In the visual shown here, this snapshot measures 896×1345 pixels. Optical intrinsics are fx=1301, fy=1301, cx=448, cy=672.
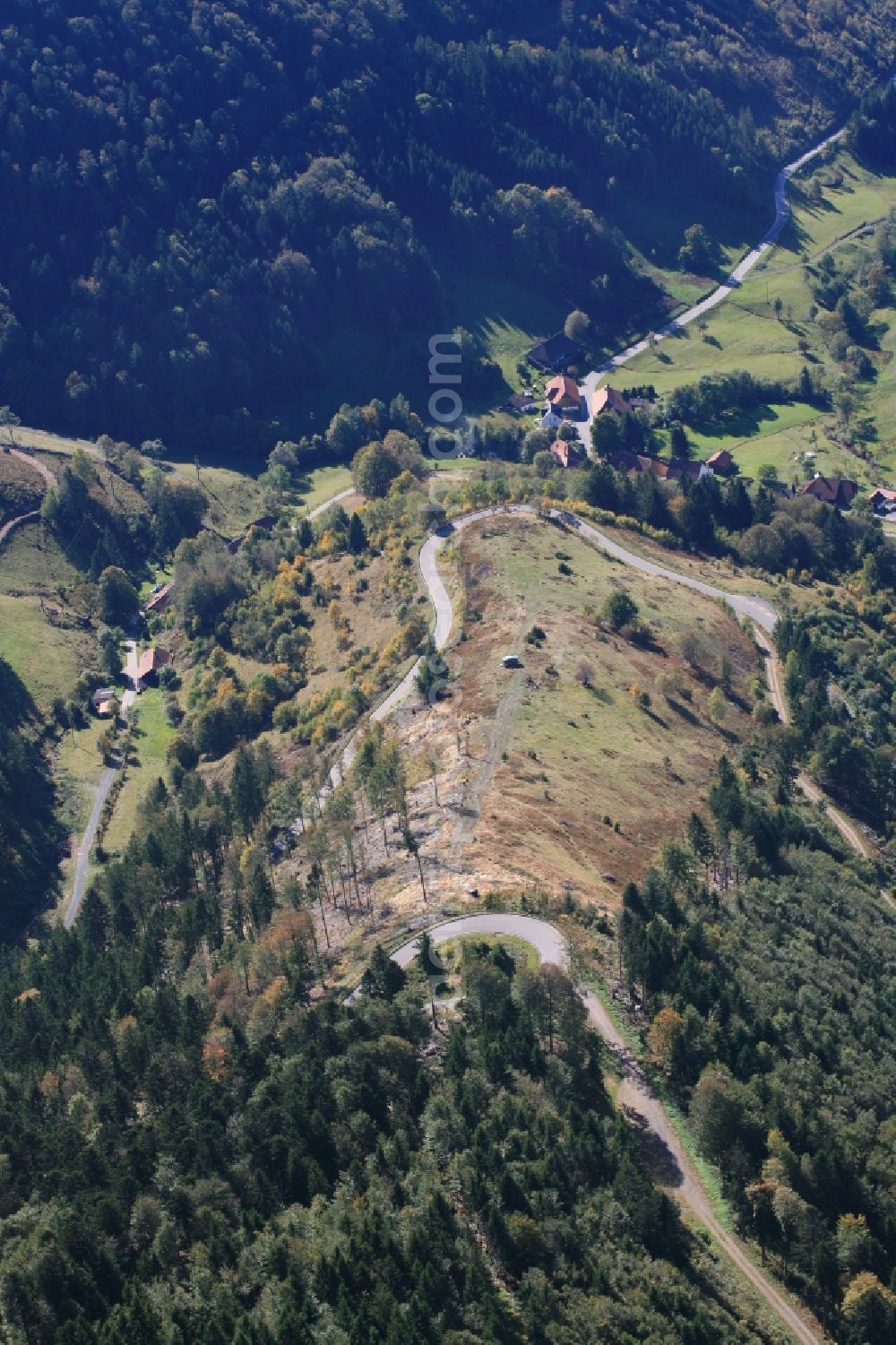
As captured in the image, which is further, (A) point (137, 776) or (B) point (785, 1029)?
(A) point (137, 776)

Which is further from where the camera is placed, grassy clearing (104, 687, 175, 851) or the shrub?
grassy clearing (104, 687, 175, 851)

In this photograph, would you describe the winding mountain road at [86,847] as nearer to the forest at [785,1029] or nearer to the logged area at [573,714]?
the logged area at [573,714]

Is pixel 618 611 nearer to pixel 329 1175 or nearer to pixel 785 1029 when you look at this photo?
pixel 785 1029

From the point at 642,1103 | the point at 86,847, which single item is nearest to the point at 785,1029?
the point at 642,1103

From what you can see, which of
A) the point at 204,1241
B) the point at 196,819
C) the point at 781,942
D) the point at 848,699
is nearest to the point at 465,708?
the point at 196,819

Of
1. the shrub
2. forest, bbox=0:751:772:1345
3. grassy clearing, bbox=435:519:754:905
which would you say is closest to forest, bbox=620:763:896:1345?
forest, bbox=0:751:772:1345

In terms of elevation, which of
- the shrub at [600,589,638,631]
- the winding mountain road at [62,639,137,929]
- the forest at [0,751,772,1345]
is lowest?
the winding mountain road at [62,639,137,929]

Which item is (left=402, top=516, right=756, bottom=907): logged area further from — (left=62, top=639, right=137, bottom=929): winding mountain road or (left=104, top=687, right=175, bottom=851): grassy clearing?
(left=62, top=639, right=137, bottom=929): winding mountain road
